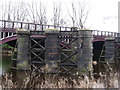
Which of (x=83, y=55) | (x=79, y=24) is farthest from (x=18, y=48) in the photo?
(x=79, y=24)

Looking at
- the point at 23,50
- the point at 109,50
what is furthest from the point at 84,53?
the point at 109,50

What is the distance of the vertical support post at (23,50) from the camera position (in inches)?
634

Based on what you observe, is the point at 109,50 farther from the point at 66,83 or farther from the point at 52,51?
the point at 66,83

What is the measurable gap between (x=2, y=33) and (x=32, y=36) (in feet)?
10.8

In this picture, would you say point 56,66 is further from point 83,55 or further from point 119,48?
point 119,48

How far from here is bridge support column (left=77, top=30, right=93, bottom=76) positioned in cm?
1452

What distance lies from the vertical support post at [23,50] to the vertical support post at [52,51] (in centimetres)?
229

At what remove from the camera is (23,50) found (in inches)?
643

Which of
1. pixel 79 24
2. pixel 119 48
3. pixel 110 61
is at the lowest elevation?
pixel 110 61

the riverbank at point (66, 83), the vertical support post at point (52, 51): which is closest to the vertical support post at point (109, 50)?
the vertical support post at point (52, 51)

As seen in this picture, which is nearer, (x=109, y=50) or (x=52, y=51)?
(x=52, y=51)

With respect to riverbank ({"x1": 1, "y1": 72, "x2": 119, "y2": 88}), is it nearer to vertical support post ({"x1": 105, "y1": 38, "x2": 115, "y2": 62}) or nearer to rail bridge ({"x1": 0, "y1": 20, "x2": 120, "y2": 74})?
rail bridge ({"x1": 0, "y1": 20, "x2": 120, "y2": 74})

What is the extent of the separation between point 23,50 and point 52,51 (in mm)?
3291

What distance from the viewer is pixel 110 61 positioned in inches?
989
